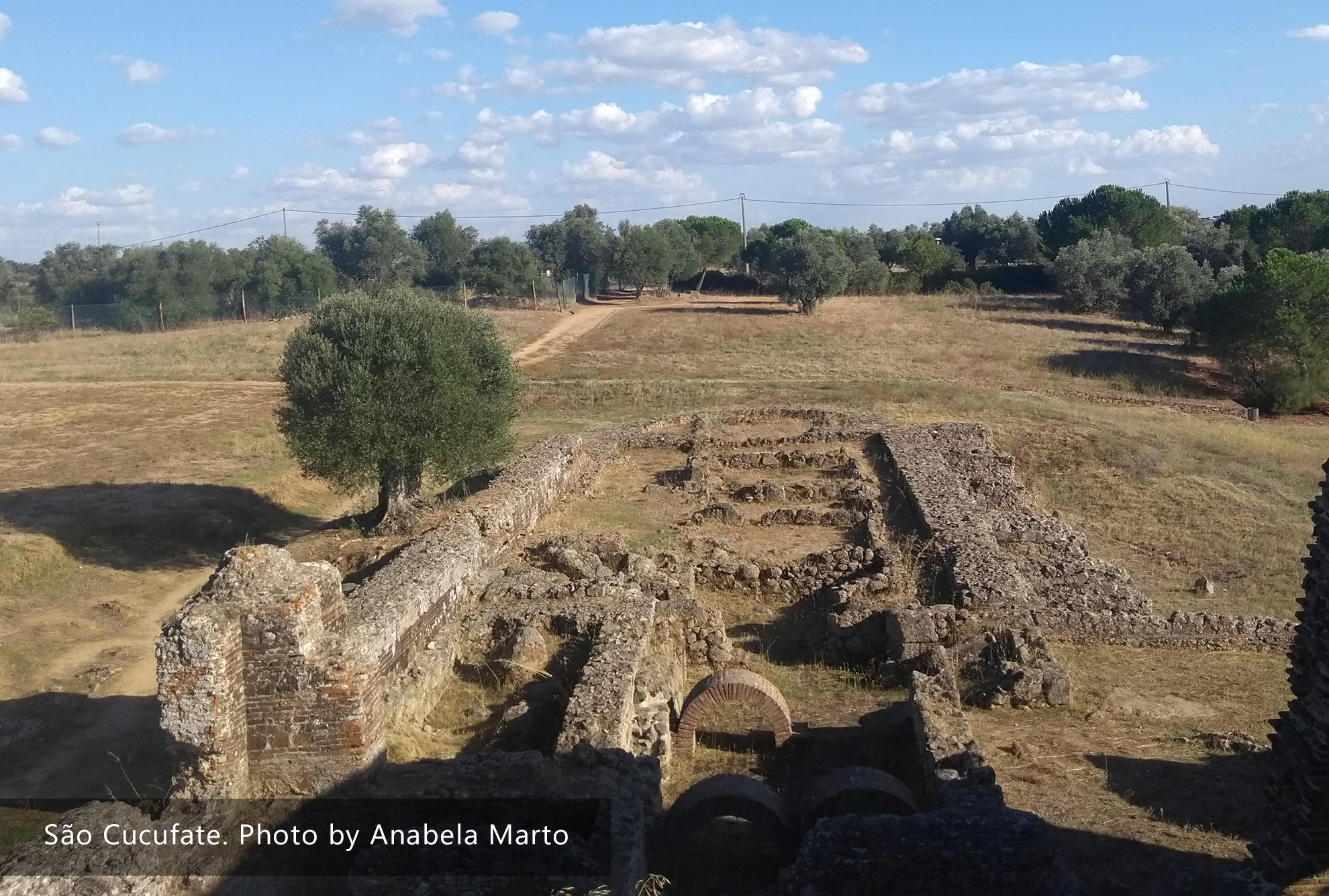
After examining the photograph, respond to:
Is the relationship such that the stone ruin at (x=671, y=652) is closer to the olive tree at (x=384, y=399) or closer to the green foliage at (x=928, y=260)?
the olive tree at (x=384, y=399)

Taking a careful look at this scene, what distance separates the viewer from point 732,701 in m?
9.46

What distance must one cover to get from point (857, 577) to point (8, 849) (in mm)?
10171

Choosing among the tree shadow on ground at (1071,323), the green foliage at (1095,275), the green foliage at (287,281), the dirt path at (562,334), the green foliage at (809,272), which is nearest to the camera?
the dirt path at (562,334)

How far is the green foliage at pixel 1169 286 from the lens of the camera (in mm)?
45000

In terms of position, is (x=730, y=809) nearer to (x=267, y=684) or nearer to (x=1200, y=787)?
(x=267, y=684)

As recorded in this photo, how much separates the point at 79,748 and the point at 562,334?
3768 cm

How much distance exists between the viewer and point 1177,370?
37344 millimetres

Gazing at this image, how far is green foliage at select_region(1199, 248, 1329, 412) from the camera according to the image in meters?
33.0

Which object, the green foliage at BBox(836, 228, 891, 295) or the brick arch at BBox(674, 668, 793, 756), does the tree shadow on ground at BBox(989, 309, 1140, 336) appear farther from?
the brick arch at BBox(674, 668, 793, 756)

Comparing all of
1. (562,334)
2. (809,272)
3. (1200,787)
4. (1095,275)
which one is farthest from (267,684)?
(1095,275)

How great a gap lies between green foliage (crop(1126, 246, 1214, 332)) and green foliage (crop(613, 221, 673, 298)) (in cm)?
2866

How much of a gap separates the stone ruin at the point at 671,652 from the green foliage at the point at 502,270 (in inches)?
1823

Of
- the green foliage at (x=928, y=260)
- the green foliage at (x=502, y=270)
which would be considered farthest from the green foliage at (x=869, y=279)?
the green foliage at (x=502, y=270)
